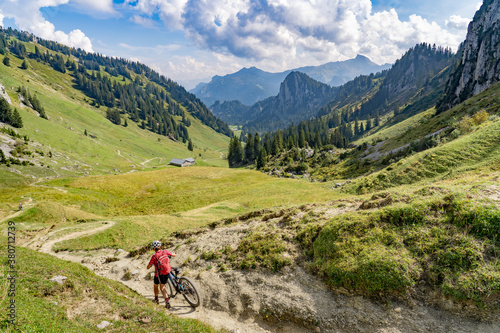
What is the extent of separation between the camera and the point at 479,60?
140 m

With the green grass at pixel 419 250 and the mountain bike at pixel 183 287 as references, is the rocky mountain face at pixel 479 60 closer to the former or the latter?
the green grass at pixel 419 250

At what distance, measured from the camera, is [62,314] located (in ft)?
28.3

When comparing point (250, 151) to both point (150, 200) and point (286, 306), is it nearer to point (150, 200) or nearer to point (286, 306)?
point (150, 200)

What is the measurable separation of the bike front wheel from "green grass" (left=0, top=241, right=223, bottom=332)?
4.69 feet

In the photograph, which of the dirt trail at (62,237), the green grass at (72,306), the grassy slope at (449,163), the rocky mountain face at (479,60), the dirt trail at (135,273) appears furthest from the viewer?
the rocky mountain face at (479,60)

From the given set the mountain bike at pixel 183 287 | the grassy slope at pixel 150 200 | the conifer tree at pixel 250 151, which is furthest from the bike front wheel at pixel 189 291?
the conifer tree at pixel 250 151

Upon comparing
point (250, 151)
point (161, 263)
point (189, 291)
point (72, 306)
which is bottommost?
point (189, 291)

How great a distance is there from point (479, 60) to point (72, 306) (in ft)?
705

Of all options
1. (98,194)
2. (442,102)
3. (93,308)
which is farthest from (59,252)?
(442,102)

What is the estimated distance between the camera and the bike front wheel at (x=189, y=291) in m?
12.0

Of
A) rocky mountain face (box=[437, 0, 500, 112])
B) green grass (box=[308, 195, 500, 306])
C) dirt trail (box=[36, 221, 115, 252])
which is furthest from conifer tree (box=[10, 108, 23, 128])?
rocky mountain face (box=[437, 0, 500, 112])

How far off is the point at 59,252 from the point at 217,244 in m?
16.1

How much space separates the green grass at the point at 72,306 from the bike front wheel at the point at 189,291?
143cm

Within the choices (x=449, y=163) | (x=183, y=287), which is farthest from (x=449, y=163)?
(x=183, y=287)
